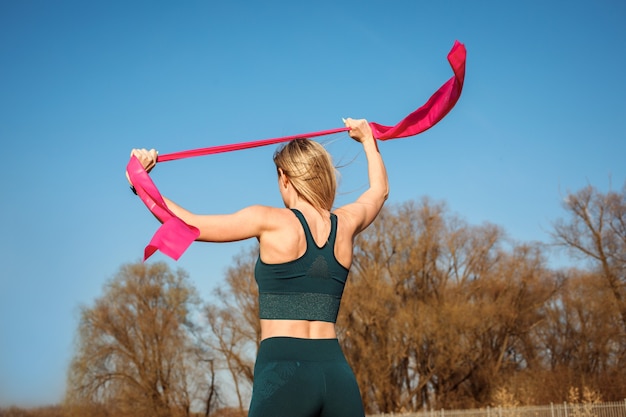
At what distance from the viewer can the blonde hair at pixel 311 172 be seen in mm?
2984

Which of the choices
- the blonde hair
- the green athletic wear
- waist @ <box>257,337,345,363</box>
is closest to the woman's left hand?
the blonde hair

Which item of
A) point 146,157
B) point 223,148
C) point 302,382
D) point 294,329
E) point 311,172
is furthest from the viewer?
point 223,148

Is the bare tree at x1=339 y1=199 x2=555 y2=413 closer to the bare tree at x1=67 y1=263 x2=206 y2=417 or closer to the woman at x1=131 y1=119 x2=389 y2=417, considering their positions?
the bare tree at x1=67 y1=263 x2=206 y2=417

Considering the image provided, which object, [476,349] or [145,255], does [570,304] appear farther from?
[145,255]

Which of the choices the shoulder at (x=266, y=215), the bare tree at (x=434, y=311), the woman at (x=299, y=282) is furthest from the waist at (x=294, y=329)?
the bare tree at (x=434, y=311)

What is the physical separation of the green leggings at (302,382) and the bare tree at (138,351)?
3181 cm

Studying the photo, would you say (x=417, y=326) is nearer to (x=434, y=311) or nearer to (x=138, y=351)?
(x=434, y=311)

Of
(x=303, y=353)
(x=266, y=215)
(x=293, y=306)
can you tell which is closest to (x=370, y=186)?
(x=266, y=215)

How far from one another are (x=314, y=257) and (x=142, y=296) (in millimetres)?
34440

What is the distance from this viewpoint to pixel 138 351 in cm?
3462

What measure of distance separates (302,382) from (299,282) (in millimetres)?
401

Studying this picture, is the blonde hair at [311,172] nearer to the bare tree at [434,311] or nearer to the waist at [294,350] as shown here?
the waist at [294,350]

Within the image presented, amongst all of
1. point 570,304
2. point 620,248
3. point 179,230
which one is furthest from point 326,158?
point 570,304

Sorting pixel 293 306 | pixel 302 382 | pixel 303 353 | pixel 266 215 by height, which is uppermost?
pixel 266 215
